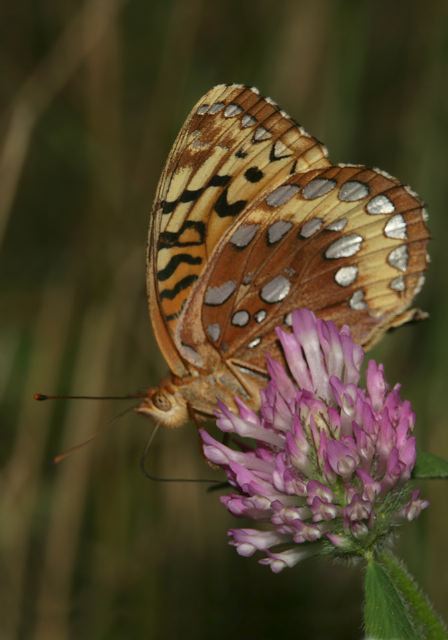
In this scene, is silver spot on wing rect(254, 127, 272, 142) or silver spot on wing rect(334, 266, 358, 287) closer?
silver spot on wing rect(334, 266, 358, 287)

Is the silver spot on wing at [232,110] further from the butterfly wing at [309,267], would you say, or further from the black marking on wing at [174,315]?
the black marking on wing at [174,315]

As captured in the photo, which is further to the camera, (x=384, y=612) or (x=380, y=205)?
(x=380, y=205)

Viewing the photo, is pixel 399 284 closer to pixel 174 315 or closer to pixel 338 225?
pixel 338 225

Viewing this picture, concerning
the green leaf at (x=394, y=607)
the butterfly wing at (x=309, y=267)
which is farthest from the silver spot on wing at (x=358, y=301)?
the green leaf at (x=394, y=607)

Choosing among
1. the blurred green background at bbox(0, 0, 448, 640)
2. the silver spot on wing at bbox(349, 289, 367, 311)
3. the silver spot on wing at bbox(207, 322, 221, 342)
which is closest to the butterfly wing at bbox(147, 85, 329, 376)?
the silver spot on wing at bbox(207, 322, 221, 342)

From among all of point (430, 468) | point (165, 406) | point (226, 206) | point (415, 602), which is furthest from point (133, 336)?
point (415, 602)

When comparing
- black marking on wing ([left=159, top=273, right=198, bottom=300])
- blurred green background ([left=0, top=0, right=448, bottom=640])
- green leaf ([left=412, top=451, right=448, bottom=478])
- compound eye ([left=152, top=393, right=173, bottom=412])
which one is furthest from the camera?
blurred green background ([left=0, top=0, right=448, bottom=640])

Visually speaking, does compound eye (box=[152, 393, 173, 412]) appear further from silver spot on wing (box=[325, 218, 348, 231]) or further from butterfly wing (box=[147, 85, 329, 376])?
silver spot on wing (box=[325, 218, 348, 231])
